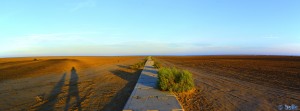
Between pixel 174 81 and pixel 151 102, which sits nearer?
pixel 151 102

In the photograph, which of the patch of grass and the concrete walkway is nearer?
the concrete walkway

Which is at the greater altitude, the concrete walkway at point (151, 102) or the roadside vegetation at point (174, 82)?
the roadside vegetation at point (174, 82)

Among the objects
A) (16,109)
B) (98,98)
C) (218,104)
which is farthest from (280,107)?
(16,109)

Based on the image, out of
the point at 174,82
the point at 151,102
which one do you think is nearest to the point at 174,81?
the point at 174,82

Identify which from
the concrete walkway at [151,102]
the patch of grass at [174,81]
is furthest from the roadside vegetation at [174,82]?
the concrete walkway at [151,102]

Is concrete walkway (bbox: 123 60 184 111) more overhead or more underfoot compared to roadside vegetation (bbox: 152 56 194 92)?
more underfoot

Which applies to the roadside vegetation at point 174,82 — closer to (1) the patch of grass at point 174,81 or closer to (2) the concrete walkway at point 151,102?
(1) the patch of grass at point 174,81

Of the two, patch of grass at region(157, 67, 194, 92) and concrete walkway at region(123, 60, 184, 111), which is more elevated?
patch of grass at region(157, 67, 194, 92)

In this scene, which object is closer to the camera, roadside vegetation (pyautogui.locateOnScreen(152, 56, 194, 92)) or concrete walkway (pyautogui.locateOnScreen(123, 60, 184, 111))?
concrete walkway (pyautogui.locateOnScreen(123, 60, 184, 111))

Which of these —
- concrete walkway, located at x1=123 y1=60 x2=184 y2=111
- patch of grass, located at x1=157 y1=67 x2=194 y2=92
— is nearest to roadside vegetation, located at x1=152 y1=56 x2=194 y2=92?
patch of grass, located at x1=157 y1=67 x2=194 y2=92

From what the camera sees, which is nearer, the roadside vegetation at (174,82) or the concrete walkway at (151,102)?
the concrete walkway at (151,102)

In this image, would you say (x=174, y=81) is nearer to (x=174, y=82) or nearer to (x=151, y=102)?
(x=174, y=82)

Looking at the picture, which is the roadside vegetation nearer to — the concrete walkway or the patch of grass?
the patch of grass

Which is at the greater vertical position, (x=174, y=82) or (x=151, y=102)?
(x=174, y=82)
